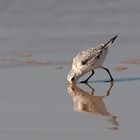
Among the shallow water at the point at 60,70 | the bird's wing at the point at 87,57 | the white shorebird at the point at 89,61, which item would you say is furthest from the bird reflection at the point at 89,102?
the bird's wing at the point at 87,57

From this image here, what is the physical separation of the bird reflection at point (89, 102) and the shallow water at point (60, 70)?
20mm

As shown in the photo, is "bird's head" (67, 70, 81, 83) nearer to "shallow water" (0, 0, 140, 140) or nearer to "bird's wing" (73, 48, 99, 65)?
"shallow water" (0, 0, 140, 140)

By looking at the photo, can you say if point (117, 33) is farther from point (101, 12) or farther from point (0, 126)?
point (0, 126)

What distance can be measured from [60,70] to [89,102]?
176 cm

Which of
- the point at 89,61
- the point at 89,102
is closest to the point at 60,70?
the point at 89,61

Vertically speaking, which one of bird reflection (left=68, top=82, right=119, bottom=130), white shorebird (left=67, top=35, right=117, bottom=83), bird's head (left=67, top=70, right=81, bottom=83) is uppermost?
white shorebird (left=67, top=35, right=117, bottom=83)

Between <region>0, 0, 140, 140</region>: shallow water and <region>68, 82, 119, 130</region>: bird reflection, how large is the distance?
2 centimetres

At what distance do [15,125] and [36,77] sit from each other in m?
2.41

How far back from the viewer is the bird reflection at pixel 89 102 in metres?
8.58

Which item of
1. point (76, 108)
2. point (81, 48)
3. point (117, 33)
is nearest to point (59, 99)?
point (76, 108)

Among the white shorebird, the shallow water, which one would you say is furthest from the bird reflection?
the white shorebird

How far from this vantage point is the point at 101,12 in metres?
14.5

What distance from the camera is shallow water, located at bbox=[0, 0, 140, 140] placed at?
804cm

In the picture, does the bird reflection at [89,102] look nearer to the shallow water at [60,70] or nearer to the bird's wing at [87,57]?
the shallow water at [60,70]
